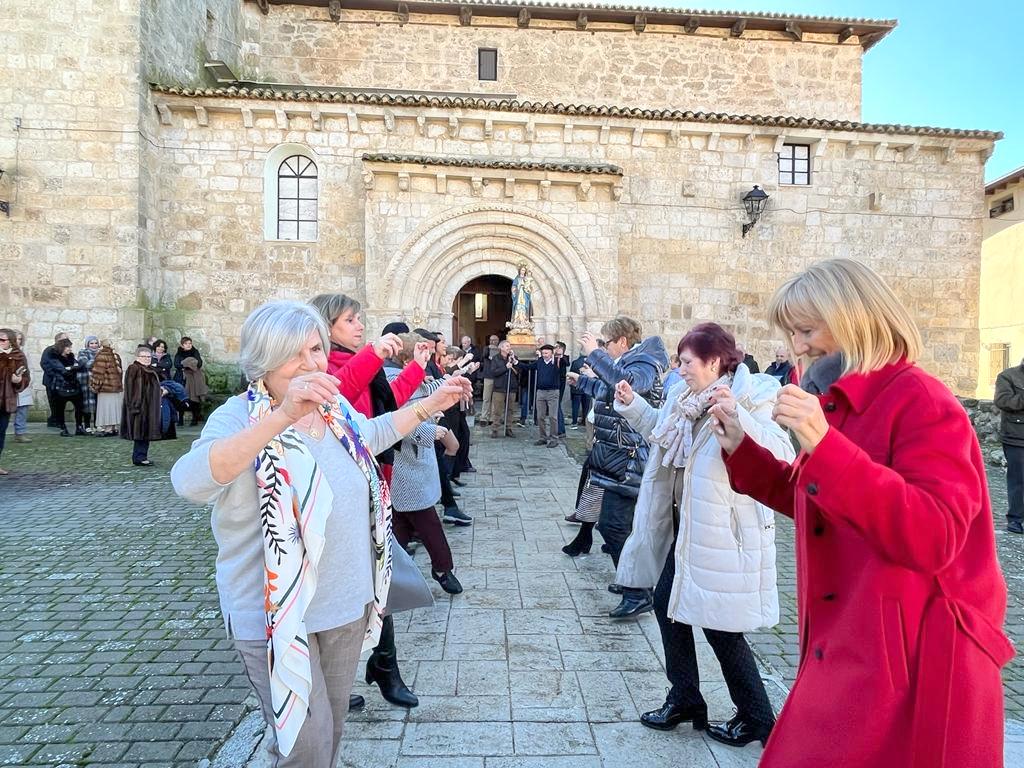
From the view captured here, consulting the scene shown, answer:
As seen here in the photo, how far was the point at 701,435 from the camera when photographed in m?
2.75

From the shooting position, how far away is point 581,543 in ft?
17.3

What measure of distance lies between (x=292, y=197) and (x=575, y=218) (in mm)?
5986

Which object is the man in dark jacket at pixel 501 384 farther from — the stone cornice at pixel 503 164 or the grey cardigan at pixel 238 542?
the grey cardigan at pixel 238 542

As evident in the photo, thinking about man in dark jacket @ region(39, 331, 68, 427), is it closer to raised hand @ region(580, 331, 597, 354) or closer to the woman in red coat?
raised hand @ region(580, 331, 597, 354)

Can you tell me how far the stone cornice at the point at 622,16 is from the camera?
50.6 ft

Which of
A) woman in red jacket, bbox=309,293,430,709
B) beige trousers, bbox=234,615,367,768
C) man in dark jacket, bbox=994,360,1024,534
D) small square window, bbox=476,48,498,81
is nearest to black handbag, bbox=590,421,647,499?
woman in red jacket, bbox=309,293,430,709

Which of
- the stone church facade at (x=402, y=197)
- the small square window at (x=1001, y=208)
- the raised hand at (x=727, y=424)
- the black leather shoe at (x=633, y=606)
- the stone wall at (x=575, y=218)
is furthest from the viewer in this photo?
the small square window at (x=1001, y=208)

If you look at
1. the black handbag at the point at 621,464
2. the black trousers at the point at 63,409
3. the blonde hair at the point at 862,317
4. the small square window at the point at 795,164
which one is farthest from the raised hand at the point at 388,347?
the small square window at the point at 795,164

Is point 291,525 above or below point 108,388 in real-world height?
below

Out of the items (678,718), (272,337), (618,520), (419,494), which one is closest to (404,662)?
(419,494)

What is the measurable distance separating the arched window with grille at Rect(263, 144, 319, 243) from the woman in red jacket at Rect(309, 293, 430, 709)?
427 inches

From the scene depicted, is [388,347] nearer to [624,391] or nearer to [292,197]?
[624,391]

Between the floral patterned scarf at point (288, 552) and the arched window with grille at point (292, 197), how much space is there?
40.3 ft

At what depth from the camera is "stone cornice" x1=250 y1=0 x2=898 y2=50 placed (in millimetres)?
15414
